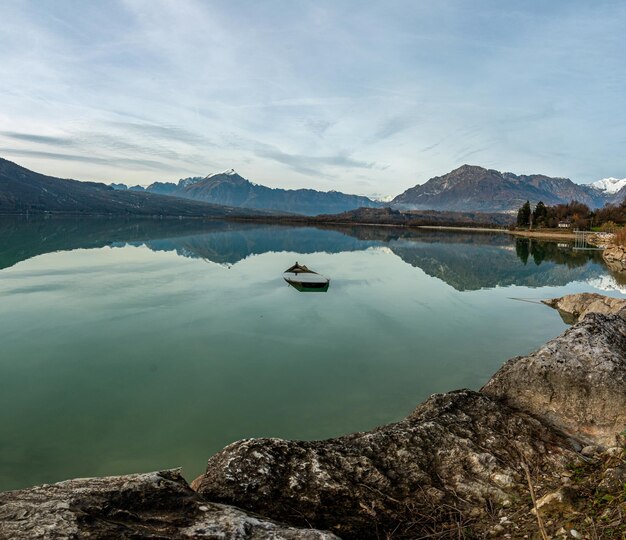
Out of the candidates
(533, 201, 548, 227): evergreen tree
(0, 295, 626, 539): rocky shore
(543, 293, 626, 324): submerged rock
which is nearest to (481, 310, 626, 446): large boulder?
(0, 295, 626, 539): rocky shore

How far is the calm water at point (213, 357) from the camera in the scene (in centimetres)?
1457

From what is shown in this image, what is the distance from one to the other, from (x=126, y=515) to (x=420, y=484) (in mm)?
5048

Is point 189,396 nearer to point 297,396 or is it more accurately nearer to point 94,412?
point 94,412

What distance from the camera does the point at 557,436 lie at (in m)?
8.82

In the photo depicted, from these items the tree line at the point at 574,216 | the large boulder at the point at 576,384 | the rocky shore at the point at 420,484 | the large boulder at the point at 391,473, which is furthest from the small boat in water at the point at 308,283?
the tree line at the point at 574,216

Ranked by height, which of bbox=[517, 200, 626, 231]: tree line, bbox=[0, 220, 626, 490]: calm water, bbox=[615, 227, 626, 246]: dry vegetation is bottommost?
bbox=[0, 220, 626, 490]: calm water

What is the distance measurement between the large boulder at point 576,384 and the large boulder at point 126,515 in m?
7.82

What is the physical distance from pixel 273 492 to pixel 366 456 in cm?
212

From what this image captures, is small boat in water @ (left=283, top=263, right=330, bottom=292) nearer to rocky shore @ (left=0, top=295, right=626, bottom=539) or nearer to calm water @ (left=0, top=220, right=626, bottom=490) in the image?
calm water @ (left=0, top=220, right=626, bottom=490)

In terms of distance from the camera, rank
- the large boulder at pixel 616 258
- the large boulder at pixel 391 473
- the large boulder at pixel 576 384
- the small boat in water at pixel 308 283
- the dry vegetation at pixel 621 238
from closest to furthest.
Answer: the large boulder at pixel 391 473
the large boulder at pixel 576 384
the small boat in water at pixel 308 283
the large boulder at pixel 616 258
the dry vegetation at pixel 621 238

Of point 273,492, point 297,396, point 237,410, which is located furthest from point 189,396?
point 273,492

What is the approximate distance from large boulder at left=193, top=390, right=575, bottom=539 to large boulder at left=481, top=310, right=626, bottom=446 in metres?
1.07

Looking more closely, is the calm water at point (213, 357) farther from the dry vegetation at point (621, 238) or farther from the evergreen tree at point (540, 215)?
the evergreen tree at point (540, 215)

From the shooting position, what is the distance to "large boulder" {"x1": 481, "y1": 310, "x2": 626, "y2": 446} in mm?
9219
